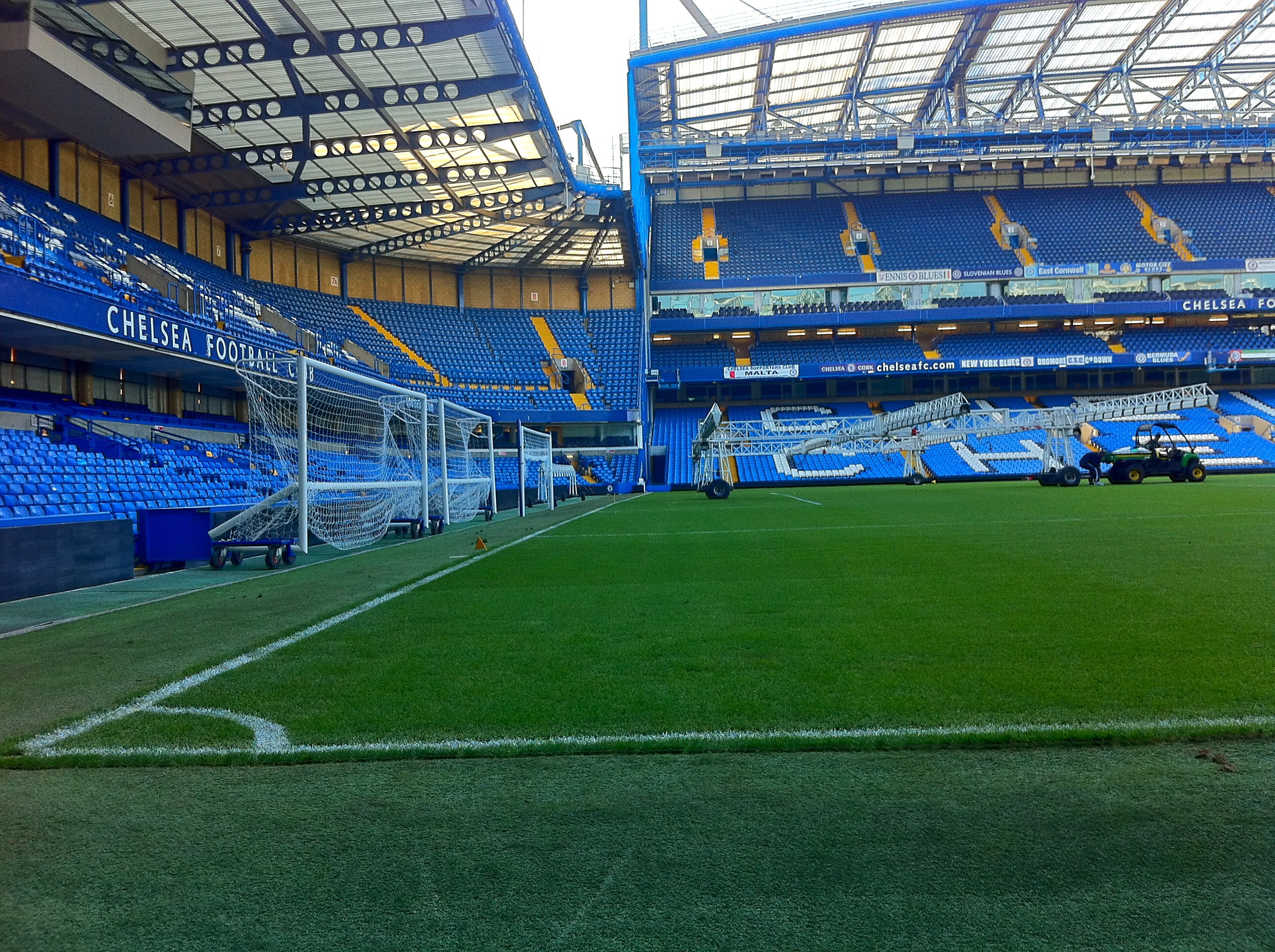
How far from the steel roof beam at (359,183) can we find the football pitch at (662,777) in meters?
24.8

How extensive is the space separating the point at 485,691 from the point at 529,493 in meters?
25.6

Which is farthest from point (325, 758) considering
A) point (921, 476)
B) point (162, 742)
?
point (921, 476)

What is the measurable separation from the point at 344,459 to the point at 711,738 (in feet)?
39.6

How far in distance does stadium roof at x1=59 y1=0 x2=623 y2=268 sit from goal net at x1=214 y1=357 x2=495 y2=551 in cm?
863

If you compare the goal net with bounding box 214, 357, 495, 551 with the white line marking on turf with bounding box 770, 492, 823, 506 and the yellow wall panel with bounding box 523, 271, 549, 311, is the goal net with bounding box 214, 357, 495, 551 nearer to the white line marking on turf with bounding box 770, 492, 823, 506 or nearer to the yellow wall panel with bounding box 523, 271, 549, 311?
→ the white line marking on turf with bounding box 770, 492, 823, 506

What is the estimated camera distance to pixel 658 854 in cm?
199

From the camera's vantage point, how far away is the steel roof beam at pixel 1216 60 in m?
40.6

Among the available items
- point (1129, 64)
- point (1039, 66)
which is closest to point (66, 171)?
point (1039, 66)

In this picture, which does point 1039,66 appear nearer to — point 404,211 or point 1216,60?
point 1216,60

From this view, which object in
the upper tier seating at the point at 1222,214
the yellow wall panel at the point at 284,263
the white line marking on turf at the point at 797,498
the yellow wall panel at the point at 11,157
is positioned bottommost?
the white line marking on turf at the point at 797,498

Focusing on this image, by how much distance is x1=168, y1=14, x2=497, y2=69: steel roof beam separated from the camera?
19.0 meters

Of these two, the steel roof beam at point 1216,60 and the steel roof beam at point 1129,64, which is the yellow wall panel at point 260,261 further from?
the steel roof beam at point 1216,60

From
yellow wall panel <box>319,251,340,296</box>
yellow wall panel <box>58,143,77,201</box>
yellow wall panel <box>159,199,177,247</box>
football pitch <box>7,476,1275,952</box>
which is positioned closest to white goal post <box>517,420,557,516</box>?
yellow wall panel <box>319,251,340,296</box>

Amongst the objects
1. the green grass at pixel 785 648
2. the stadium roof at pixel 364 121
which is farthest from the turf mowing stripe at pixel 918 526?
the stadium roof at pixel 364 121
